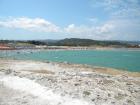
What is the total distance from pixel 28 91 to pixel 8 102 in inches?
109

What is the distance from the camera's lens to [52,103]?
1627 centimetres

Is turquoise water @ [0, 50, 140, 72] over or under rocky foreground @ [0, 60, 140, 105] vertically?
under

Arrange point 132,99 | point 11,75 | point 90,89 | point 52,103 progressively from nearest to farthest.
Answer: point 52,103, point 132,99, point 90,89, point 11,75

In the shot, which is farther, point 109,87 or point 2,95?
point 109,87

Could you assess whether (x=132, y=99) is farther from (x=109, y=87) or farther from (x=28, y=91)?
(x=28, y=91)

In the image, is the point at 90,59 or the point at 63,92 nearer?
the point at 63,92

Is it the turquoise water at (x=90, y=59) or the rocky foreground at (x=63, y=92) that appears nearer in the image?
the rocky foreground at (x=63, y=92)

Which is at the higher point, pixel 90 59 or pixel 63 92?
pixel 63 92

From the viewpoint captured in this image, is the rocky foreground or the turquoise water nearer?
the rocky foreground

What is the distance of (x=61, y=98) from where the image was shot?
1722cm

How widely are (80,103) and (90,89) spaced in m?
2.94

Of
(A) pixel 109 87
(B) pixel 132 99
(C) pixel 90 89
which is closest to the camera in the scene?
(B) pixel 132 99

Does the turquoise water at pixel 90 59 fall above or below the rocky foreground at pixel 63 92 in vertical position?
below

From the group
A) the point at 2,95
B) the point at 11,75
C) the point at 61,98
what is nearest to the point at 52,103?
the point at 61,98
